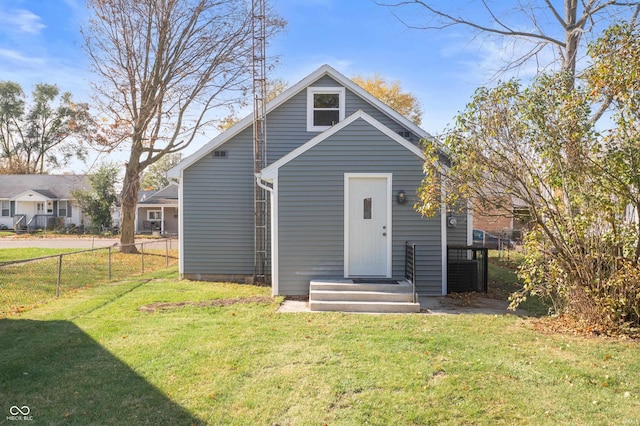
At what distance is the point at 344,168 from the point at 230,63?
10453mm

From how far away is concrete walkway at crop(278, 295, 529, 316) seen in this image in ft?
24.0

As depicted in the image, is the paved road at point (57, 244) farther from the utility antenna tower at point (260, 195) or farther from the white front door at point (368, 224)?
the white front door at point (368, 224)

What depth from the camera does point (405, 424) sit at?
3.29 m

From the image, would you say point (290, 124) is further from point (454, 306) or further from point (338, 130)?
point (454, 306)

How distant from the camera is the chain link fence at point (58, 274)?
8164 millimetres

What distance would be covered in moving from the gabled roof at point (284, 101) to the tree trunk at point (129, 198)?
769 centimetres

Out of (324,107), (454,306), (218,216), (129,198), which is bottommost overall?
(454,306)

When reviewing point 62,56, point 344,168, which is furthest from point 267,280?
point 62,56

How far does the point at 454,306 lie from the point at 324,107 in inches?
250

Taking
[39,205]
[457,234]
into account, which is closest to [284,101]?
[457,234]

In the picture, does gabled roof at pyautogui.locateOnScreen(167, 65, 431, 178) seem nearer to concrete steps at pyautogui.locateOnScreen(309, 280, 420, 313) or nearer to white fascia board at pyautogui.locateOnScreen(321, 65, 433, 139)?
white fascia board at pyautogui.locateOnScreen(321, 65, 433, 139)

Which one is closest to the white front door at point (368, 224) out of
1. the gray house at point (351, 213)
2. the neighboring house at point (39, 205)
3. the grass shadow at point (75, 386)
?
the gray house at point (351, 213)

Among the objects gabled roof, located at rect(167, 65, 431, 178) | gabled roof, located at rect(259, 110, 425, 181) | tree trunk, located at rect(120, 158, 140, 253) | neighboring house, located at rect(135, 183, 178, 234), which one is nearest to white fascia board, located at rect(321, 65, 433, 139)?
gabled roof, located at rect(167, 65, 431, 178)

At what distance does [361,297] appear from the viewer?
7555 mm
